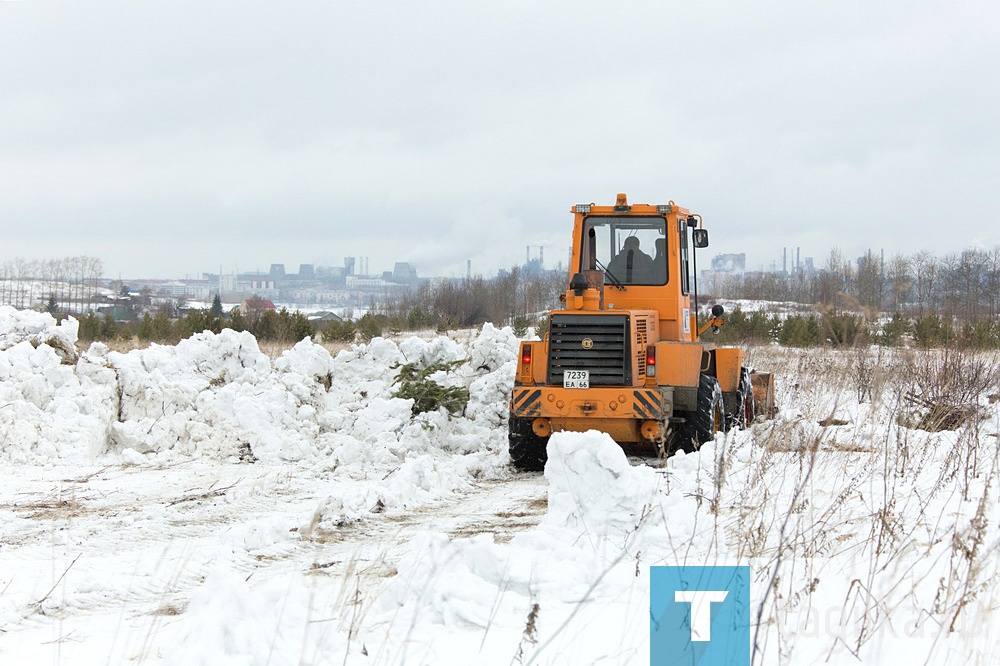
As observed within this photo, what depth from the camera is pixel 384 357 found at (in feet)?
46.3

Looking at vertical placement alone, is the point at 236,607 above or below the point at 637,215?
below

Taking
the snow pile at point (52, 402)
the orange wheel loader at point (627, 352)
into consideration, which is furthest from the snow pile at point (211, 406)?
the orange wheel loader at point (627, 352)

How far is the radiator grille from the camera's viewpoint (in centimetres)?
923

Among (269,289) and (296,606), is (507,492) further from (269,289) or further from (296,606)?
(269,289)

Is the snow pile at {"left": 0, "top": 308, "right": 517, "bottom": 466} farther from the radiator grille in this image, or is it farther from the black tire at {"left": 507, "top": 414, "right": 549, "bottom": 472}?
the radiator grille

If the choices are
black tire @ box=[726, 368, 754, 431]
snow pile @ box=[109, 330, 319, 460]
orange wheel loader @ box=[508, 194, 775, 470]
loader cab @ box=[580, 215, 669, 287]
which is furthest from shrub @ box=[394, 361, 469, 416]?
black tire @ box=[726, 368, 754, 431]

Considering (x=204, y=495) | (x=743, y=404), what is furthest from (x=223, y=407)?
(x=743, y=404)

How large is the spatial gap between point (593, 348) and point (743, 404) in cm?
248

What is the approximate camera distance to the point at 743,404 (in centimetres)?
1066

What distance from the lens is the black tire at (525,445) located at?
946cm

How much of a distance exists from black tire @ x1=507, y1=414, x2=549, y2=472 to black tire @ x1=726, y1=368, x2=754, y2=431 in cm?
233

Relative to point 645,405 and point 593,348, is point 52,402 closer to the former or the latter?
point 593,348

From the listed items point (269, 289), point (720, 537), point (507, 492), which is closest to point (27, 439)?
point (507, 492)

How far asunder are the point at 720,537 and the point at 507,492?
355 cm
